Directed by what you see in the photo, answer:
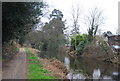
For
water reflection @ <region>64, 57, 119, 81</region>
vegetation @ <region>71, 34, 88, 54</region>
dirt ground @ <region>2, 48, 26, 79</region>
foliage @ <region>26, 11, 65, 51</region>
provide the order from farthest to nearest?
foliage @ <region>26, 11, 65, 51</region>, vegetation @ <region>71, 34, 88, 54</region>, water reflection @ <region>64, 57, 119, 81</region>, dirt ground @ <region>2, 48, 26, 79</region>

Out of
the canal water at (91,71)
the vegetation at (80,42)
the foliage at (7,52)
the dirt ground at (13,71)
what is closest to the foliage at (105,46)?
the vegetation at (80,42)

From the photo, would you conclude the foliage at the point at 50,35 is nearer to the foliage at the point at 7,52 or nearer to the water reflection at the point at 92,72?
the foliage at the point at 7,52

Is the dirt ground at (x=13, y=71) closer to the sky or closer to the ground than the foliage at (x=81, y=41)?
closer to the ground

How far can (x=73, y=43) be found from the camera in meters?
33.9

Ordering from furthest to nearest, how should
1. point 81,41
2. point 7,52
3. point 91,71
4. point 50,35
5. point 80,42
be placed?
1. point 50,35
2. point 81,41
3. point 80,42
4. point 7,52
5. point 91,71

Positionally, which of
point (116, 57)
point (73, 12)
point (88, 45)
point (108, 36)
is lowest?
point (116, 57)

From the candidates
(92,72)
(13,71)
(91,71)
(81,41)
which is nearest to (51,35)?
(81,41)

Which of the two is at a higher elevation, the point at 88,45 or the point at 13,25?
the point at 13,25

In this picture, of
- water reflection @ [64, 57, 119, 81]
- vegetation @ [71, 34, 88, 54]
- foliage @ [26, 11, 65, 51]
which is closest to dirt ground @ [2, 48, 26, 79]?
water reflection @ [64, 57, 119, 81]

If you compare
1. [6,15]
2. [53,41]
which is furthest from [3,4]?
[53,41]

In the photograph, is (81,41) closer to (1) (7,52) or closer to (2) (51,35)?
(2) (51,35)

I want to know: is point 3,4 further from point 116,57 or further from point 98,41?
point 98,41

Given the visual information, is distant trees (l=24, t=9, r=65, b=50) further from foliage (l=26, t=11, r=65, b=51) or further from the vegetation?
the vegetation

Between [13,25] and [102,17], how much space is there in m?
25.9
